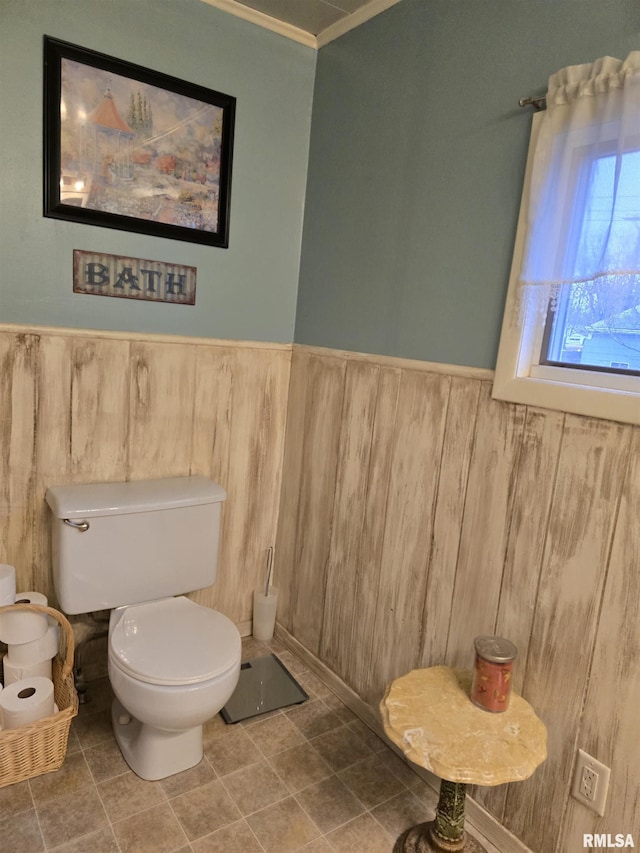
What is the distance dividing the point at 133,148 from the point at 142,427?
3.17 ft

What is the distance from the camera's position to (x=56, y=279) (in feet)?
6.15

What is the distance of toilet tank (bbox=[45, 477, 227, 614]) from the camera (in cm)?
184

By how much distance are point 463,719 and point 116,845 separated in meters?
0.99

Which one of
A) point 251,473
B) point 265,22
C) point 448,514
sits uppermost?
point 265,22

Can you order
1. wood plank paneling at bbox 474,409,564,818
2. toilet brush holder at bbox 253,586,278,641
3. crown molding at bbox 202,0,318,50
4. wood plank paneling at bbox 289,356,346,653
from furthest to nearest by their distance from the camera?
toilet brush holder at bbox 253,586,278,641 → wood plank paneling at bbox 289,356,346,653 → crown molding at bbox 202,0,318,50 → wood plank paneling at bbox 474,409,564,818

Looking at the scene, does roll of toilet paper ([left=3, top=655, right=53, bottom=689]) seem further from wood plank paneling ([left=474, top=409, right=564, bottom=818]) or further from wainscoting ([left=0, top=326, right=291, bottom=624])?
wood plank paneling ([left=474, top=409, right=564, bottom=818])

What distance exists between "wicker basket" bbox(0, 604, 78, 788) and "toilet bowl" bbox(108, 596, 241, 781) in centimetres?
17

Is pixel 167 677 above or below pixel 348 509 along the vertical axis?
below

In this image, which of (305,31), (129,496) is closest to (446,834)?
(129,496)

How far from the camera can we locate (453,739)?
1380 millimetres

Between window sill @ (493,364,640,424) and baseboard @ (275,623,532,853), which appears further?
baseboard @ (275,623,532,853)

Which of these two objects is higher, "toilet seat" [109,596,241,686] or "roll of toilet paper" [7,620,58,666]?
"toilet seat" [109,596,241,686]

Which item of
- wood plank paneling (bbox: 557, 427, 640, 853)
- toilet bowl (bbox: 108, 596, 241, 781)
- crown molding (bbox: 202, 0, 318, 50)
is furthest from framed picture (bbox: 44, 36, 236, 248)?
wood plank paneling (bbox: 557, 427, 640, 853)

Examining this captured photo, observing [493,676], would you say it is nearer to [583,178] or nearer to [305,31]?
[583,178]
